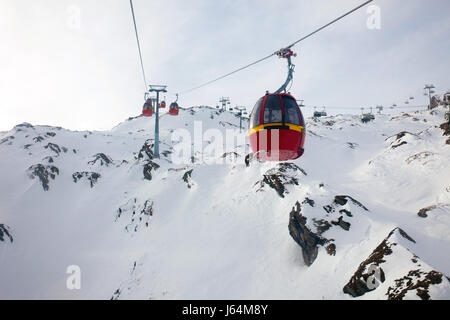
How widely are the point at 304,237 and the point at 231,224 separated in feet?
18.7

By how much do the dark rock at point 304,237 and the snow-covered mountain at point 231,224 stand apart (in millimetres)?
72

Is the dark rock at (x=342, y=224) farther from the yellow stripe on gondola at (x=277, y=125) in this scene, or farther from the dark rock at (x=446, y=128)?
the dark rock at (x=446, y=128)

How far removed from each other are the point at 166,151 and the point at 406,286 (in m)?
32.6

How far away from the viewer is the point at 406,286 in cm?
789

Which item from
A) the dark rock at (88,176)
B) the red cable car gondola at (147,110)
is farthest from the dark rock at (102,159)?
the red cable car gondola at (147,110)

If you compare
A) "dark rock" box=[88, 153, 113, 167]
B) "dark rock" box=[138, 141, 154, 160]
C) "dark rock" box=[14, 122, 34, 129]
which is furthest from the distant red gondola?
"dark rock" box=[14, 122, 34, 129]

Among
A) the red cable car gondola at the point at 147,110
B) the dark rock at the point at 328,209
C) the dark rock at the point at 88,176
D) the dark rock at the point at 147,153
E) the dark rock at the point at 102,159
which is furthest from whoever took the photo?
the dark rock at the point at 102,159

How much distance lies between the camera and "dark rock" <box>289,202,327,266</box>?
1312cm

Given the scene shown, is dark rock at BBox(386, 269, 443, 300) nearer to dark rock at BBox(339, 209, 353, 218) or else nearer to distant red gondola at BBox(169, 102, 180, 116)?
dark rock at BBox(339, 209, 353, 218)

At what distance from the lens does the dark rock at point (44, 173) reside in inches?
1135

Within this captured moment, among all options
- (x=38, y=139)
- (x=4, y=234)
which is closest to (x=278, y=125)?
(x=4, y=234)

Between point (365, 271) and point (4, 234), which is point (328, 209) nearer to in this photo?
point (365, 271)

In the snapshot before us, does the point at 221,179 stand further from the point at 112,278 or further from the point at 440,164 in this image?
the point at 440,164
